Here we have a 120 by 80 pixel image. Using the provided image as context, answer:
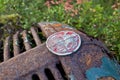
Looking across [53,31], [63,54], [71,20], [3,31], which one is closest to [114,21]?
[71,20]

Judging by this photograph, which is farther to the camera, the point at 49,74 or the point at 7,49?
the point at 7,49

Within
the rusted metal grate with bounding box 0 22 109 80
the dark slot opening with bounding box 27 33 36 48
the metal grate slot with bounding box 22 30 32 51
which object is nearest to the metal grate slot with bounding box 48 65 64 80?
the rusted metal grate with bounding box 0 22 109 80

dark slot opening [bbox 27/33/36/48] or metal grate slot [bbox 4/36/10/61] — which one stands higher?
metal grate slot [bbox 4/36/10/61]

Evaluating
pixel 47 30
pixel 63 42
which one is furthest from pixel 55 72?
pixel 47 30

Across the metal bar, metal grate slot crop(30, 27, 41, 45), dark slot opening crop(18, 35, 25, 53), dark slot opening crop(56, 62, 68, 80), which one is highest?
the metal bar

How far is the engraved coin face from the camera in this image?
186 centimetres

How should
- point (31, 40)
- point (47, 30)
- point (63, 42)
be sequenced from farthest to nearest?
point (31, 40) < point (47, 30) < point (63, 42)

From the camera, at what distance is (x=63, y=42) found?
6.38ft

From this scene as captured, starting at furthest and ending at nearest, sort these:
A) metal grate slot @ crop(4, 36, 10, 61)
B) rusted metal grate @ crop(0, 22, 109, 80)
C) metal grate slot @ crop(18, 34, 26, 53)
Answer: metal grate slot @ crop(18, 34, 26, 53), metal grate slot @ crop(4, 36, 10, 61), rusted metal grate @ crop(0, 22, 109, 80)

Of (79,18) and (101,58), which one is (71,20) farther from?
(101,58)

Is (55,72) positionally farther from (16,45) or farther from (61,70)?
(16,45)

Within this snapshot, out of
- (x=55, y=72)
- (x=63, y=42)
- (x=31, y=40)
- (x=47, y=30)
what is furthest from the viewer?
(x=31, y=40)

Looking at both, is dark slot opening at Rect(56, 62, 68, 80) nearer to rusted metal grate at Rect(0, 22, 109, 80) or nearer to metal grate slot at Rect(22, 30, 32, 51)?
rusted metal grate at Rect(0, 22, 109, 80)

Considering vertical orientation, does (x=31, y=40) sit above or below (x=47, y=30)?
below
